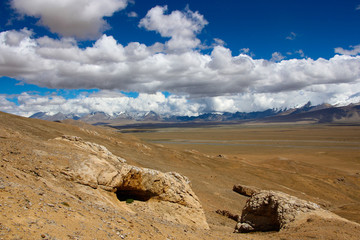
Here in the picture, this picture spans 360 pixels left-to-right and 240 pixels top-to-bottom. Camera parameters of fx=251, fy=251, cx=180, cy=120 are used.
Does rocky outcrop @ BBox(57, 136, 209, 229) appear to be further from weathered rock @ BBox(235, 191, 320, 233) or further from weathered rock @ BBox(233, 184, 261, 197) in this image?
weathered rock @ BBox(233, 184, 261, 197)

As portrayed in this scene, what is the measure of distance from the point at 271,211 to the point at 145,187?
333 inches

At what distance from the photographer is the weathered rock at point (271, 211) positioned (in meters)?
14.9

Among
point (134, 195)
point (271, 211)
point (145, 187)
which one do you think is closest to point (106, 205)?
point (145, 187)

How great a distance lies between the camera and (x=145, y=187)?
56.8 feet

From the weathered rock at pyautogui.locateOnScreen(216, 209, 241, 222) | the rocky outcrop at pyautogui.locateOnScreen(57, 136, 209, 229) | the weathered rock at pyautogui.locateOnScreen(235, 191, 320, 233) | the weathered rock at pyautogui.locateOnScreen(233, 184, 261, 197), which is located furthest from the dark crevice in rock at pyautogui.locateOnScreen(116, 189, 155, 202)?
the weathered rock at pyautogui.locateOnScreen(233, 184, 261, 197)

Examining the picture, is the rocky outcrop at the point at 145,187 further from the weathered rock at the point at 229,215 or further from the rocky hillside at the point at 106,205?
the weathered rock at the point at 229,215

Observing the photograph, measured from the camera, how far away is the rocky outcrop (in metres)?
15.8

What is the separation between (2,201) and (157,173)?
10.7 meters

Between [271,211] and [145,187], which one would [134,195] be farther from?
[271,211]

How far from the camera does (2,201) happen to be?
8.45 meters

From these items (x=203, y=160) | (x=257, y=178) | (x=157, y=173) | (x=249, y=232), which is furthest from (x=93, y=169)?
(x=203, y=160)

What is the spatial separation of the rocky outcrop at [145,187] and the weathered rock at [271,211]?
2.98 m

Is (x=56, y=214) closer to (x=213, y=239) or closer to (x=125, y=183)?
(x=213, y=239)

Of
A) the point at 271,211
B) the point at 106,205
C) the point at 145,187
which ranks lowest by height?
the point at 271,211
